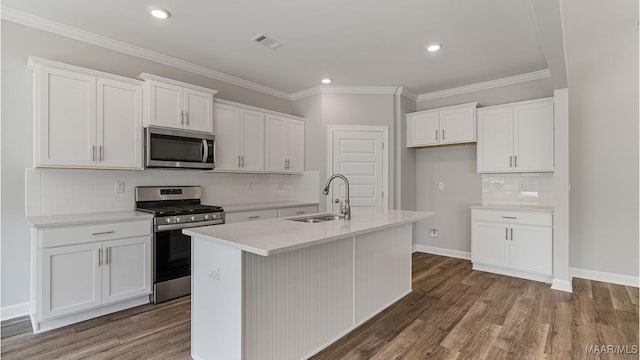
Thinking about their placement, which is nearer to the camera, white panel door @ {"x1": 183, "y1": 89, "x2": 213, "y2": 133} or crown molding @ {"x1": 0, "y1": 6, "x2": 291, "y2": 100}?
crown molding @ {"x1": 0, "y1": 6, "x2": 291, "y2": 100}

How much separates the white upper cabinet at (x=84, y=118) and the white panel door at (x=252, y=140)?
4.12 ft

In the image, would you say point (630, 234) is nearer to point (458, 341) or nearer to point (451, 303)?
point (451, 303)

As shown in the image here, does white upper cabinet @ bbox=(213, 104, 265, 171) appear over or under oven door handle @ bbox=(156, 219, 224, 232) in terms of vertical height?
over

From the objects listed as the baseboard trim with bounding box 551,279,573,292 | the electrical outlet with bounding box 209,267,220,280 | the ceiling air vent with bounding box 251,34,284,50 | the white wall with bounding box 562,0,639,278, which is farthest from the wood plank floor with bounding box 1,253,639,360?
the ceiling air vent with bounding box 251,34,284,50

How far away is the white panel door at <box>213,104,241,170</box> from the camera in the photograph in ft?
12.7

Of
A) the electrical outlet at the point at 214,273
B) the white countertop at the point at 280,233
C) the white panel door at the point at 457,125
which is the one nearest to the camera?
the white countertop at the point at 280,233

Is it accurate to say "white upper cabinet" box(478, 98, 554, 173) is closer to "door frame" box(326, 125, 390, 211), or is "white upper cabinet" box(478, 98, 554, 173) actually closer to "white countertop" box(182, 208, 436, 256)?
"door frame" box(326, 125, 390, 211)

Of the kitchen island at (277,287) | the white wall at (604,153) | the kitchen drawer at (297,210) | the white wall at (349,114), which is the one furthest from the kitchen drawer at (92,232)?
the white wall at (604,153)

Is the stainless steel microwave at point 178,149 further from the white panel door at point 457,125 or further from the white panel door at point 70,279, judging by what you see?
the white panel door at point 457,125

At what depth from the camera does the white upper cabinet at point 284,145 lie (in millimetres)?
4465

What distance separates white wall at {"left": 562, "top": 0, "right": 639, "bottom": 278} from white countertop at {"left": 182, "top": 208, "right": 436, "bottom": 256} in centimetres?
273

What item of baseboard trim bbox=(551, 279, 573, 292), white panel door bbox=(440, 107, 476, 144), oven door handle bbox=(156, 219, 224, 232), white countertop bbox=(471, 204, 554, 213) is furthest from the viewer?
white panel door bbox=(440, 107, 476, 144)

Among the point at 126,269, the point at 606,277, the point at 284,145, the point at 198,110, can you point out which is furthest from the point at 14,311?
the point at 606,277

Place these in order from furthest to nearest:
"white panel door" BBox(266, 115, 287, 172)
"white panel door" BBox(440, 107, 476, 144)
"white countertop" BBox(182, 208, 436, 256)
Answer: "white panel door" BBox(266, 115, 287, 172) → "white panel door" BBox(440, 107, 476, 144) → "white countertop" BBox(182, 208, 436, 256)
